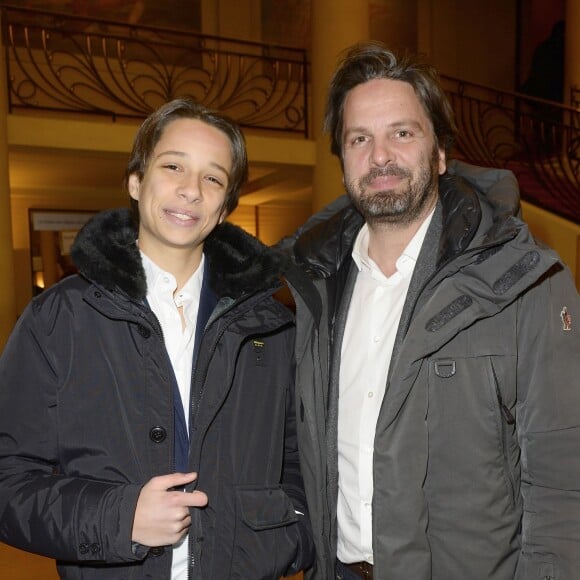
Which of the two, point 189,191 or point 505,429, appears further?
point 189,191

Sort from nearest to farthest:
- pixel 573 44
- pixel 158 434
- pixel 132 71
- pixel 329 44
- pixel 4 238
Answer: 1. pixel 158 434
2. pixel 4 238
3. pixel 329 44
4. pixel 573 44
5. pixel 132 71

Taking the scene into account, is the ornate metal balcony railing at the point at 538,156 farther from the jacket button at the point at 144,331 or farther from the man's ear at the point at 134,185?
the jacket button at the point at 144,331

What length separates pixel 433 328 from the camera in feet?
4.83

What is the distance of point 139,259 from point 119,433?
47cm

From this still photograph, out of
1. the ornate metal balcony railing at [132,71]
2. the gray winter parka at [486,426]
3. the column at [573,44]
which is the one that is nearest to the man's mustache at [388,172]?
the gray winter parka at [486,426]

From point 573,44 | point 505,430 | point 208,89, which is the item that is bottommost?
point 505,430

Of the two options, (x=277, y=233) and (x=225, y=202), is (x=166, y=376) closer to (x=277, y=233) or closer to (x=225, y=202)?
(x=225, y=202)

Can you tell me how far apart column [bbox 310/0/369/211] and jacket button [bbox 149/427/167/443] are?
5.26 m

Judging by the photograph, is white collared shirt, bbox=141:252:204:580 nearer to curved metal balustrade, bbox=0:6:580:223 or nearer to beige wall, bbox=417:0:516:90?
curved metal balustrade, bbox=0:6:580:223

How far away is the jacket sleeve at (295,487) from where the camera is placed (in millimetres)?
1678

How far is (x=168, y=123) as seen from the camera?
1.70 metres

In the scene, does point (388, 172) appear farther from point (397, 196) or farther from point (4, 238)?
point (4, 238)

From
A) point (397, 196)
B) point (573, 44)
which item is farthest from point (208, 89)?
point (397, 196)

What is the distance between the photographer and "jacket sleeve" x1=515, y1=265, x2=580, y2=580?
56.3 inches
